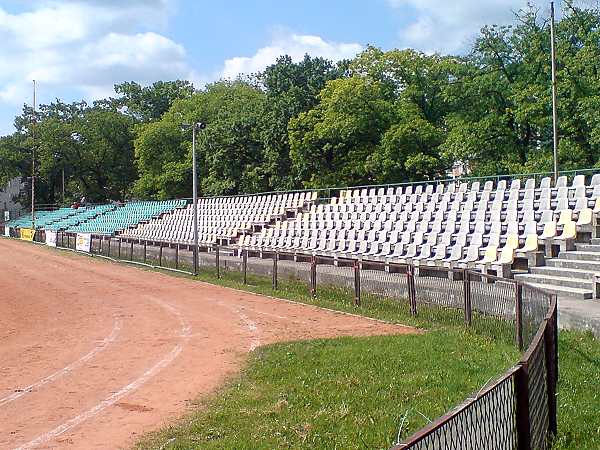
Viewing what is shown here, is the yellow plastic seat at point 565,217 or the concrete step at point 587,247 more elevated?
the yellow plastic seat at point 565,217

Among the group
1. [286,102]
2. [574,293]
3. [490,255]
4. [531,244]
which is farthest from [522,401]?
[286,102]

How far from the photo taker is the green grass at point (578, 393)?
6438 millimetres

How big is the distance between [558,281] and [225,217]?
90.4ft

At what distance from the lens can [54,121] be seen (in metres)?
85.1

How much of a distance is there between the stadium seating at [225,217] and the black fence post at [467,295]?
23.0 m

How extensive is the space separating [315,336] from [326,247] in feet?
49.4

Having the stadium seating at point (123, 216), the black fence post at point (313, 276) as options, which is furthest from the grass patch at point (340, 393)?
the stadium seating at point (123, 216)

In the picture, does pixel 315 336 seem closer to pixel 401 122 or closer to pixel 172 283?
pixel 172 283

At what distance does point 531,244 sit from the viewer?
716 inches

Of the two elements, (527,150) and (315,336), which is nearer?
(315,336)

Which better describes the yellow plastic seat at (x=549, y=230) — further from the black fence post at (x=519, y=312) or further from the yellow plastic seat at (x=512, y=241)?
the black fence post at (x=519, y=312)

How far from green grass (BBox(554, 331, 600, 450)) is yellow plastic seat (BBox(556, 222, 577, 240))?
692 centimetres

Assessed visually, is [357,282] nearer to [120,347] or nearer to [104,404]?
[120,347]

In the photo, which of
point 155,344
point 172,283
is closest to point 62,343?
point 155,344
